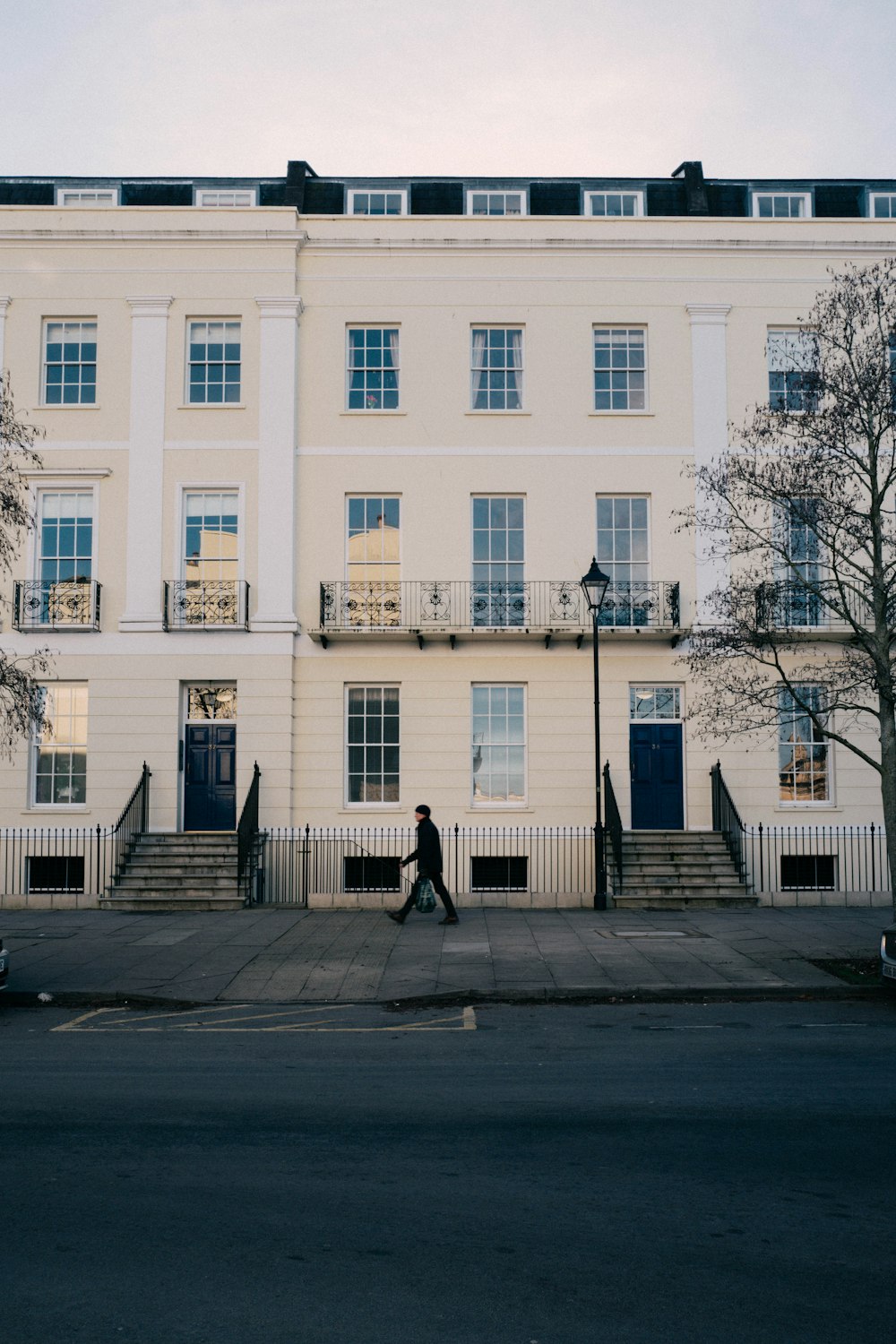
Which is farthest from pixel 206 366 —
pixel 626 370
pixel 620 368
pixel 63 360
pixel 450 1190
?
pixel 450 1190

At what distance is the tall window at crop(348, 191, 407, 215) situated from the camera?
973 inches

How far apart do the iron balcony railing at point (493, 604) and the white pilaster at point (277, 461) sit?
957 millimetres

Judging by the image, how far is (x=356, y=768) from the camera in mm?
22250

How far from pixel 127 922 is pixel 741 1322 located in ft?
48.1

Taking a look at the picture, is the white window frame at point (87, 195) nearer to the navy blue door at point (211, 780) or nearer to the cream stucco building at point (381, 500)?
the cream stucco building at point (381, 500)

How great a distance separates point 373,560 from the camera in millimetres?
22547

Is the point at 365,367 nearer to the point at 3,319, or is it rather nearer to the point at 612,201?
the point at 612,201

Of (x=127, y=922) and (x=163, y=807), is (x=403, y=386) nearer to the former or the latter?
(x=163, y=807)

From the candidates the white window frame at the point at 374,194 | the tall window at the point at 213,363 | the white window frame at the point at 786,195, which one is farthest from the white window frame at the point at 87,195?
the white window frame at the point at 786,195

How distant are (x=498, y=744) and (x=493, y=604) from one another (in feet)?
9.23

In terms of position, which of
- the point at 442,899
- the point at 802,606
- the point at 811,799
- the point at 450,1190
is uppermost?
the point at 802,606

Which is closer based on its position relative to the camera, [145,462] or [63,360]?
[145,462]

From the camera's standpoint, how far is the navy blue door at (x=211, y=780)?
21875mm

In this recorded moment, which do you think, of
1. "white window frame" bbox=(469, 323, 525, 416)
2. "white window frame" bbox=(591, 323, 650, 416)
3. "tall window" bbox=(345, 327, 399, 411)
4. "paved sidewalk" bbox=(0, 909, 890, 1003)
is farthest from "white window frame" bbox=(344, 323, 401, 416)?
"paved sidewalk" bbox=(0, 909, 890, 1003)
